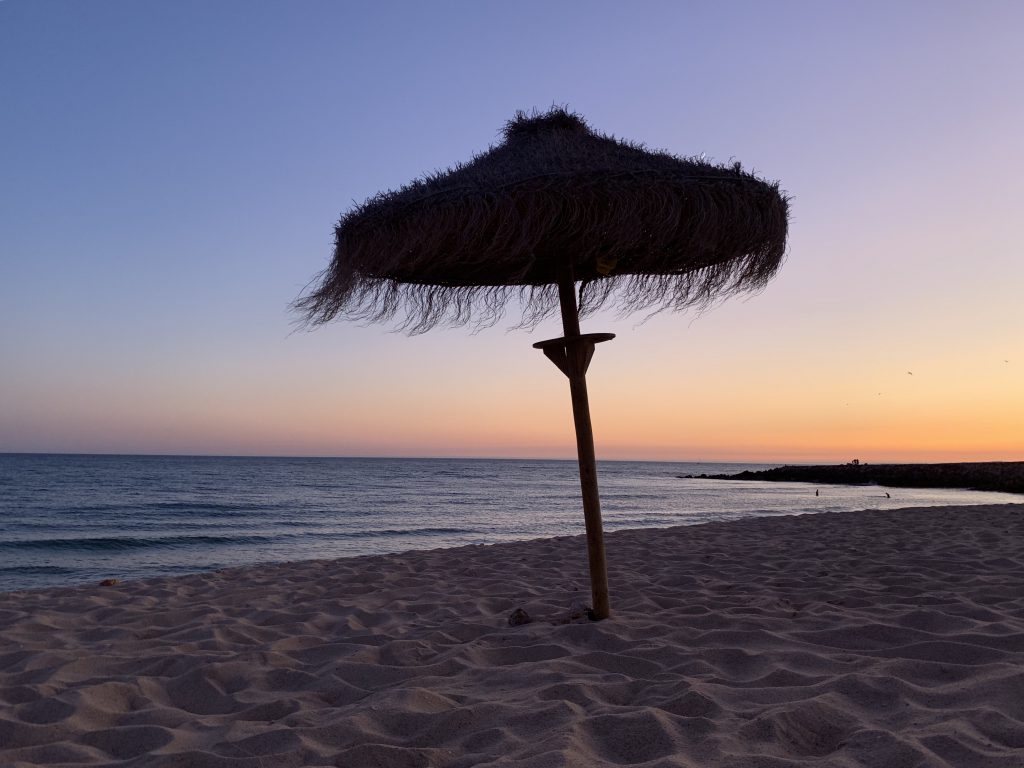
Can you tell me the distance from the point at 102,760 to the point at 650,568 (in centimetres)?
474

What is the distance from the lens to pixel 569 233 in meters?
3.36

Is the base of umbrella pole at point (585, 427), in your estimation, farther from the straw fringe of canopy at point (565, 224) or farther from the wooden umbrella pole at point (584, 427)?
the straw fringe of canopy at point (565, 224)

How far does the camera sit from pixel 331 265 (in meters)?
3.88

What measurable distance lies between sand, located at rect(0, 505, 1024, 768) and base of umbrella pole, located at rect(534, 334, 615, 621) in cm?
26

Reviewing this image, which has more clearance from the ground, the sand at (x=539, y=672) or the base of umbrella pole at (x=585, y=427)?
the base of umbrella pole at (x=585, y=427)

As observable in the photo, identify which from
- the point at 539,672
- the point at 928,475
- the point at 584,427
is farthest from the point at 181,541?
the point at 928,475

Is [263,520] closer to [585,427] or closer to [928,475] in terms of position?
[585,427]

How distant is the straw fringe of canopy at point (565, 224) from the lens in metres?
3.29

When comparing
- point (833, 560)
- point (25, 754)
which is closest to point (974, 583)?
point (833, 560)

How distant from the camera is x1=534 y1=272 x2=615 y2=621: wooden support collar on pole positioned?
3.85m

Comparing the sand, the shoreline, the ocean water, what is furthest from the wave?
the shoreline

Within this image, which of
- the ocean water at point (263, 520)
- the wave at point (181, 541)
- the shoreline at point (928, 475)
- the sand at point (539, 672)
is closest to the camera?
the sand at point (539, 672)

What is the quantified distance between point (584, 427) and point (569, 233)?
3.73 ft

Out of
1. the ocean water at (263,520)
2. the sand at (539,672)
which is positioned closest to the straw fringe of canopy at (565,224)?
the sand at (539,672)
